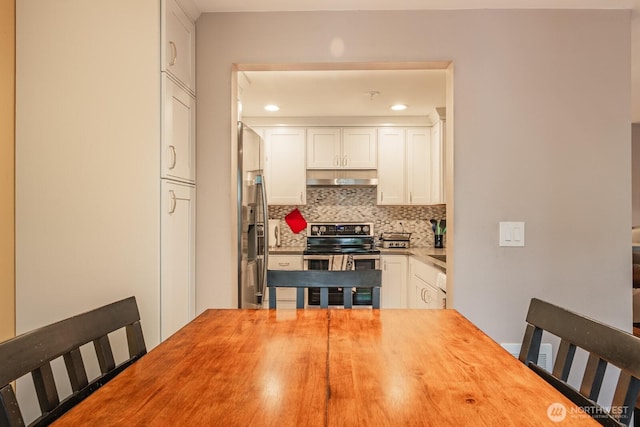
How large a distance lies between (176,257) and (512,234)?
1.74m

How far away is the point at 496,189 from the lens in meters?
2.14

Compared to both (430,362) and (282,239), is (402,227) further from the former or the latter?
(430,362)

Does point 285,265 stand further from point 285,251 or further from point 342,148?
point 342,148

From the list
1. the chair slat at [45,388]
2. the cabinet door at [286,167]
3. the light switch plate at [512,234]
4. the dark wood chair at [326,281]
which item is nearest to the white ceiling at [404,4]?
the light switch plate at [512,234]

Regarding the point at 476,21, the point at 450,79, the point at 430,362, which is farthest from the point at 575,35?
the point at 430,362

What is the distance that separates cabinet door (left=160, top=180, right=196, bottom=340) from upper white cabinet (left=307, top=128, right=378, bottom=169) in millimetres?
2555

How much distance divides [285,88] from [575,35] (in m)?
2.15

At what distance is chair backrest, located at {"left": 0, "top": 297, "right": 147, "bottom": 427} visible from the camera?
2.54ft

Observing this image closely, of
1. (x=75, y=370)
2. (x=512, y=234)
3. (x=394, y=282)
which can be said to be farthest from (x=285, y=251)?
(x=75, y=370)

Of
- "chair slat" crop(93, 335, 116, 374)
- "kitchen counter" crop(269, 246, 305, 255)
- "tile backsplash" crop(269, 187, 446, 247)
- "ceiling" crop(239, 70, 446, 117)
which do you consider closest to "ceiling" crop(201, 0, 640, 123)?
"ceiling" crop(239, 70, 446, 117)

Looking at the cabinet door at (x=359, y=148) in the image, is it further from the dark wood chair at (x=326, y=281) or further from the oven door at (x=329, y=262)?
the dark wood chair at (x=326, y=281)

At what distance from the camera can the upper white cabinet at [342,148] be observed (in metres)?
4.57

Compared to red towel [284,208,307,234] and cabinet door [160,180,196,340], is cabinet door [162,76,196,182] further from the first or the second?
red towel [284,208,307,234]

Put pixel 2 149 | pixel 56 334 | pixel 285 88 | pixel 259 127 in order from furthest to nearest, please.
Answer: pixel 259 127 → pixel 285 88 → pixel 2 149 → pixel 56 334
